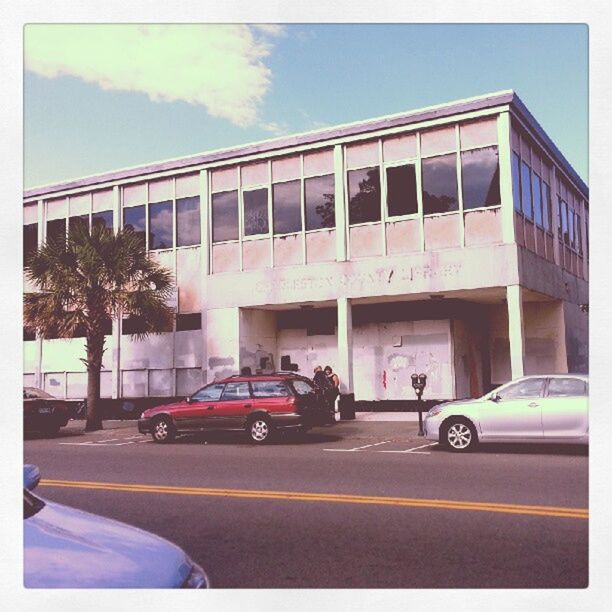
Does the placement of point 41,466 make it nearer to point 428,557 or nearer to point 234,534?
point 234,534

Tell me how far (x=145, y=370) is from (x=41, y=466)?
10.4m

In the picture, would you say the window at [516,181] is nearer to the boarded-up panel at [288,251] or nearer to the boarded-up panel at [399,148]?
the boarded-up panel at [399,148]

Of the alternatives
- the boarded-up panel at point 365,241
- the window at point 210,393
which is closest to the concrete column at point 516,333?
the boarded-up panel at point 365,241

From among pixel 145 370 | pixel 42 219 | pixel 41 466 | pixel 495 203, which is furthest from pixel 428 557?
pixel 42 219

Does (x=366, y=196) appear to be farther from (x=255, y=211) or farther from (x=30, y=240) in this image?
(x=30, y=240)

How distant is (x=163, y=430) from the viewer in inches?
624

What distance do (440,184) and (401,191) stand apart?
105cm

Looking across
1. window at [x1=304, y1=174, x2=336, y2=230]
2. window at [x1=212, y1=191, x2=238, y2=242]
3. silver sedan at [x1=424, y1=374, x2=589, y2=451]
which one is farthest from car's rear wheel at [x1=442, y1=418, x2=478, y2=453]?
window at [x1=212, y1=191, x2=238, y2=242]

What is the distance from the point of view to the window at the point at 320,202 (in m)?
20.3

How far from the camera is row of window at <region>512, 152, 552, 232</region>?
18578 millimetres

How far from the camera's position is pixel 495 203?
60.3 feet

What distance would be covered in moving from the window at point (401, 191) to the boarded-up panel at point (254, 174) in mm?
3774
